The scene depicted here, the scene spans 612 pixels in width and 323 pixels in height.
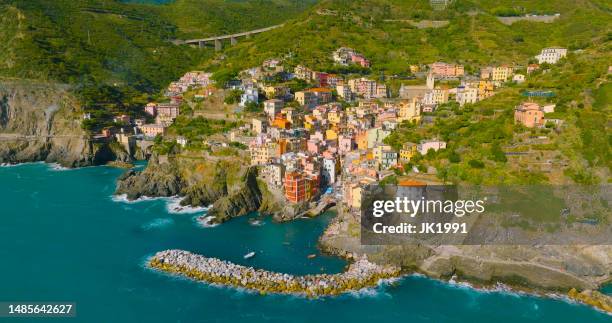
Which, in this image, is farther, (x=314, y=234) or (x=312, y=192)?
(x=312, y=192)

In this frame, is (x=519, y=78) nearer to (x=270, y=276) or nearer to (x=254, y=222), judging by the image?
(x=254, y=222)

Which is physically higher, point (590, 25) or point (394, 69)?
point (590, 25)

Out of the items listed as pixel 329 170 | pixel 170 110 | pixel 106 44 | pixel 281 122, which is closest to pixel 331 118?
pixel 281 122

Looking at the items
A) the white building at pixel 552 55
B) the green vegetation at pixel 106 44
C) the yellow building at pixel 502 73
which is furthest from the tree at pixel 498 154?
the green vegetation at pixel 106 44

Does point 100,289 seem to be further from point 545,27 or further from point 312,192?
point 545,27

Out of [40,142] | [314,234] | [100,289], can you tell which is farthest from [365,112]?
[40,142]

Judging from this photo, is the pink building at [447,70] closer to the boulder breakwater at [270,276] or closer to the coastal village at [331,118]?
the coastal village at [331,118]
